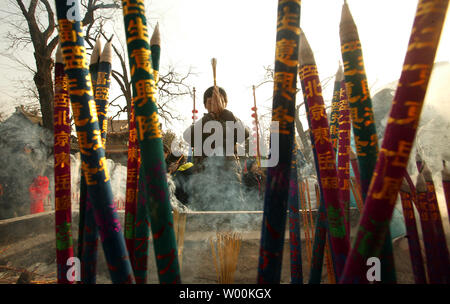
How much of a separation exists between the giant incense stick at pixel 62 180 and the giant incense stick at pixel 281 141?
0.70 metres

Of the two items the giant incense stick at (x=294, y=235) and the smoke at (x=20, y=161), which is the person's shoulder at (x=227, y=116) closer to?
the giant incense stick at (x=294, y=235)

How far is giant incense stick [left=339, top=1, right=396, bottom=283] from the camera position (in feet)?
2.02

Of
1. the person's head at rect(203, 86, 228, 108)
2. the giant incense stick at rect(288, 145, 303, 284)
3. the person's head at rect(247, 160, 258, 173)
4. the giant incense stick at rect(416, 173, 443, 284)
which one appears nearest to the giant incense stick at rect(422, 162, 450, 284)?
the giant incense stick at rect(416, 173, 443, 284)

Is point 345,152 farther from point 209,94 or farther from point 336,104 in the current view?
point 209,94

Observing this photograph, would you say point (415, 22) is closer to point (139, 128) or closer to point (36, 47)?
point (139, 128)

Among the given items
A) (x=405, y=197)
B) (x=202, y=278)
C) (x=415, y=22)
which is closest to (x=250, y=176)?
(x=202, y=278)

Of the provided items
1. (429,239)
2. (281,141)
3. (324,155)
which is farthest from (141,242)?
(429,239)

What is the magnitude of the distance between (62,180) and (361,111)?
1068 millimetres

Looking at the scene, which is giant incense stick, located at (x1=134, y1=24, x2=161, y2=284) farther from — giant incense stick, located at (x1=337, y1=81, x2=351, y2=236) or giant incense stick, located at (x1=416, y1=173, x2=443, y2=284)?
giant incense stick, located at (x1=416, y1=173, x2=443, y2=284)

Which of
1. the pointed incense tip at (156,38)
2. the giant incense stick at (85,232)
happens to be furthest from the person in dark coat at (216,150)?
the pointed incense tip at (156,38)

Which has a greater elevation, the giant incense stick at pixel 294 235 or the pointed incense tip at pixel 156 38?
the pointed incense tip at pixel 156 38

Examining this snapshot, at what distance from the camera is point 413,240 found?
1101 millimetres

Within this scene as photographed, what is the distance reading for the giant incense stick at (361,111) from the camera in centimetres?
61
